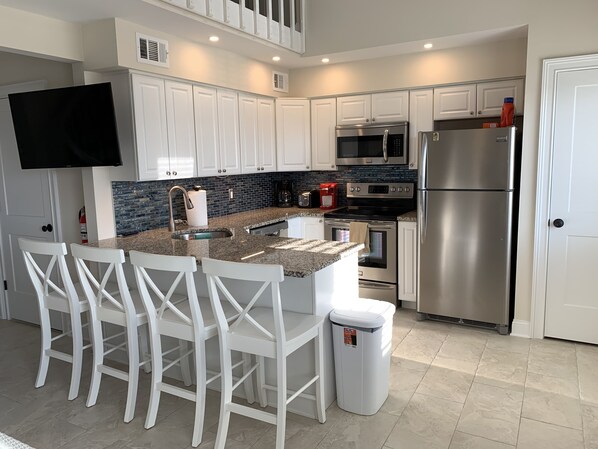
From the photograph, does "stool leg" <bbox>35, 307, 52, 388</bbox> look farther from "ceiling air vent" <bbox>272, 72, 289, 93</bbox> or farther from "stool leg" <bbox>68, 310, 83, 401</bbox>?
"ceiling air vent" <bbox>272, 72, 289, 93</bbox>

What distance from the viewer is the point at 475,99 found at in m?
4.38

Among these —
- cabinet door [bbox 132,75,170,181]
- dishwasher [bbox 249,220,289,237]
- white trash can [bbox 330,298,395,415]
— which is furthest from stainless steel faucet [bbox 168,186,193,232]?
white trash can [bbox 330,298,395,415]

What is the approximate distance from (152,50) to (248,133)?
138 cm

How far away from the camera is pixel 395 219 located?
443 cm

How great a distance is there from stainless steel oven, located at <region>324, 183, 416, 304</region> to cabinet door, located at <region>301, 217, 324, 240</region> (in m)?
0.06

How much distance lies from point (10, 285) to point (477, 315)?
4.32m

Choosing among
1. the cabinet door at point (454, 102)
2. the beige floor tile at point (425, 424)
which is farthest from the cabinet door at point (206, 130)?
the beige floor tile at point (425, 424)

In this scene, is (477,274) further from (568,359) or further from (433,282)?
(568,359)

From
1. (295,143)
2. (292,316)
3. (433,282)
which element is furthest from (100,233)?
(433,282)

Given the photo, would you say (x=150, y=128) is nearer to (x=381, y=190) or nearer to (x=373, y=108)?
(x=373, y=108)

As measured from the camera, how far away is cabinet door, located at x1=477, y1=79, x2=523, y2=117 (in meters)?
4.18

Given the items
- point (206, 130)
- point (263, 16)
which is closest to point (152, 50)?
point (206, 130)

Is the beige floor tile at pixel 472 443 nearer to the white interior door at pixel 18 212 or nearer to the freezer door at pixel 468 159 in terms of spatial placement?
the freezer door at pixel 468 159

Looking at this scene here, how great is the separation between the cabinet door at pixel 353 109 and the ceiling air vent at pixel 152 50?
2.02 m
